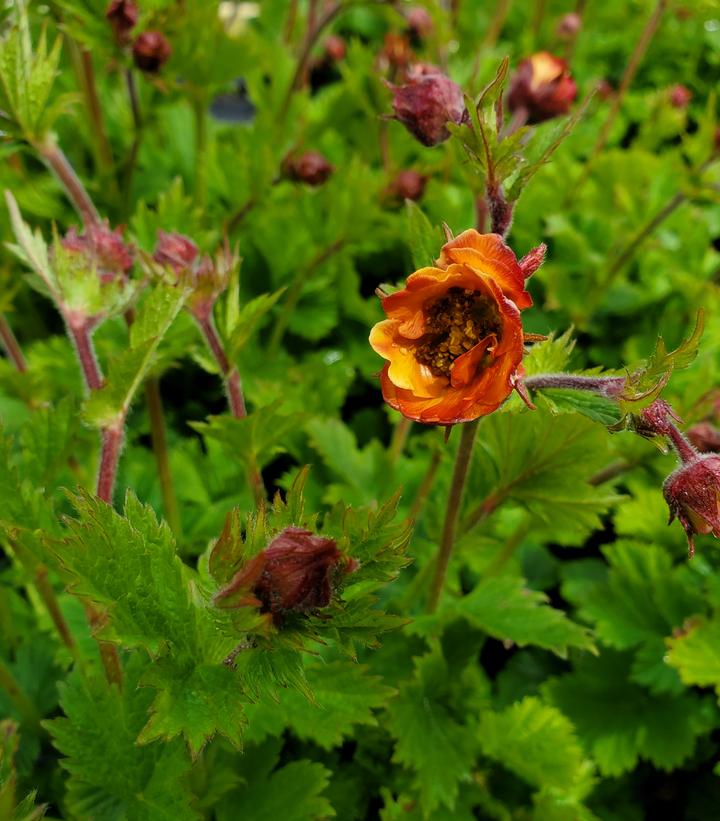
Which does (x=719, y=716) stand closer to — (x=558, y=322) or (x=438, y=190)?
(x=558, y=322)

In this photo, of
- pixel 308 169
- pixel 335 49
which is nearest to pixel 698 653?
pixel 308 169

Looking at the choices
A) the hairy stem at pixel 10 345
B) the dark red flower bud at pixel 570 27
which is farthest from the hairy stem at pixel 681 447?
the dark red flower bud at pixel 570 27

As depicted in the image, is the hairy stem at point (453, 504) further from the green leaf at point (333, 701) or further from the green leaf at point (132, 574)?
the green leaf at point (132, 574)

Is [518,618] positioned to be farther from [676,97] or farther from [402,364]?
[676,97]

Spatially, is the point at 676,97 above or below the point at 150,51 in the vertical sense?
below

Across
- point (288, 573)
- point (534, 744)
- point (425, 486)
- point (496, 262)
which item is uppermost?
point (496, 262)

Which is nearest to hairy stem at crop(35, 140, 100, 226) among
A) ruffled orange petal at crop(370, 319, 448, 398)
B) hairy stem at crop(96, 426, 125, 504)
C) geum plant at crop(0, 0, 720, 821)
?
geum plant at crop(0, 0, 720, 821)

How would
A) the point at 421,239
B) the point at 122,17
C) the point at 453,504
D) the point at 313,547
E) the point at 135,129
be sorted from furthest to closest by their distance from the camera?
A: the point at 135,129
the point at 122,17
the point at 453,504
the point at 421,239
the point at 313,547

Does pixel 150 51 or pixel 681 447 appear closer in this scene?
pixel 681 447
